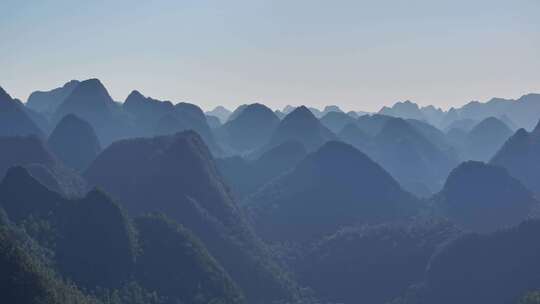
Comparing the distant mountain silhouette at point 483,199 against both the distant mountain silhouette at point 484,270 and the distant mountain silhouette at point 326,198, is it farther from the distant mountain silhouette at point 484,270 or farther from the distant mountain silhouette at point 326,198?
the distant mountain silhouette at point 484,270

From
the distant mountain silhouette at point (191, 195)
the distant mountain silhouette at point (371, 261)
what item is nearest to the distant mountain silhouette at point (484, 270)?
the distant mountain silhouette at point (371, 261)

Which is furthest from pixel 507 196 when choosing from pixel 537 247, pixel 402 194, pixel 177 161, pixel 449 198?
pixel 177 161

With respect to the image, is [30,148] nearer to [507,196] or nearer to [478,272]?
[478,272]

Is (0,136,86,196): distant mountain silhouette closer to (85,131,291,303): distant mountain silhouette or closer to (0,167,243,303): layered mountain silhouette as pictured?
(85,131,291,303): distant mountain silhouette

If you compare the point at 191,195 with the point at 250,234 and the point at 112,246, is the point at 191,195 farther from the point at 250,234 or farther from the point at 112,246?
the point at 112,246

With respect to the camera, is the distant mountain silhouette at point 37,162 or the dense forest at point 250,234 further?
the distant mountain silhouette at point 37,162
